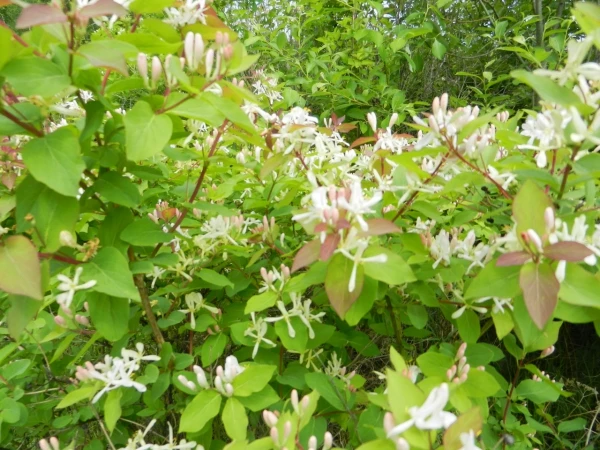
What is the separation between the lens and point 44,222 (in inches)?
35.1

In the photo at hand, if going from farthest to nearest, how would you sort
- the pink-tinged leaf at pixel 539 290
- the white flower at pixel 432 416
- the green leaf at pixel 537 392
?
the green leaf at pixel 537 392, the pink-tinged leaf at pixel 539 290, the white flower at pixel 432 416

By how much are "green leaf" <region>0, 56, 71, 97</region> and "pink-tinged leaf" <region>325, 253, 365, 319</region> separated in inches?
22.8

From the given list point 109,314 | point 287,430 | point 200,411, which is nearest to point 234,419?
point 200,411

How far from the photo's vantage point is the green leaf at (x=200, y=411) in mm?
971

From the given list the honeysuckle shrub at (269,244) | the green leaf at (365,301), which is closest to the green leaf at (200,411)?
the honeysuckle shrub at (269,244)

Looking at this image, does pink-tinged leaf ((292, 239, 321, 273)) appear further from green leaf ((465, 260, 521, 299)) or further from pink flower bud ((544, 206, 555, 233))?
pink flower bud ((544, 206, 555, 233))

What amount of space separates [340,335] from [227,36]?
88 centimetres

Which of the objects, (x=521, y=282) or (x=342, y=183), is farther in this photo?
(x=342, y=183)

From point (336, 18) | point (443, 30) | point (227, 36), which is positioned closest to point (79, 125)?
point (227, 36)

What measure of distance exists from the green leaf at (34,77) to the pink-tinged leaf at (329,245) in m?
0.53

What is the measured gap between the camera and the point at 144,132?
847 millimetres

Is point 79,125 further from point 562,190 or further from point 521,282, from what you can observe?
point 562,190

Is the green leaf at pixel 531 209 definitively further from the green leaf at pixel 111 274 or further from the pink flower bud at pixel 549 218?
the green leaf at pixel 111 274

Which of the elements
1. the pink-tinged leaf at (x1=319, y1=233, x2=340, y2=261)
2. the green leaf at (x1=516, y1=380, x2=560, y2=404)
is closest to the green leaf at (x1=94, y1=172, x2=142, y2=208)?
the pink-tinged leaf at (x1=319, y1=233, x2=340, y2=261)
